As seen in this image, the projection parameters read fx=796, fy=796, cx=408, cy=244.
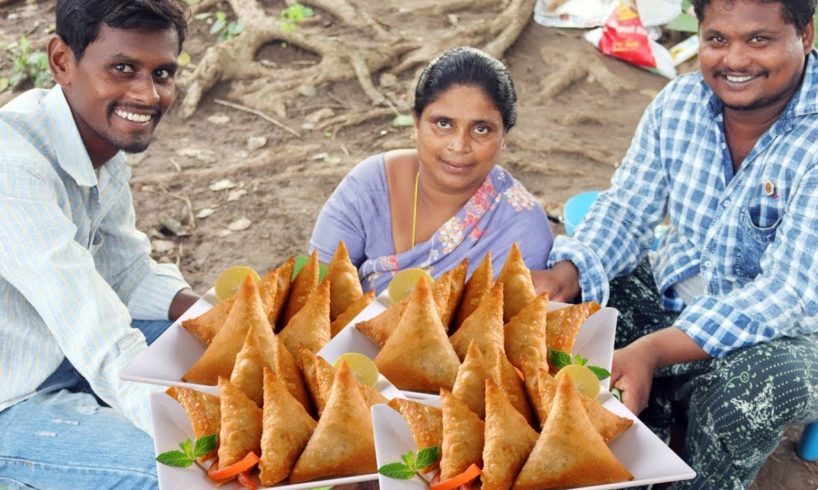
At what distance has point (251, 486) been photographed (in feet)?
5.22

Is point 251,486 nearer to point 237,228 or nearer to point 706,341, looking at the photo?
point 706,341

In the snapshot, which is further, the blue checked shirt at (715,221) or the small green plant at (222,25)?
the small green plant at (222,25)

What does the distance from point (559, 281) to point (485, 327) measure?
0.89m

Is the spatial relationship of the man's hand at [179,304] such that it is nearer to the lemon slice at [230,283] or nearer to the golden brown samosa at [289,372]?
the lemon slice at [230,283]

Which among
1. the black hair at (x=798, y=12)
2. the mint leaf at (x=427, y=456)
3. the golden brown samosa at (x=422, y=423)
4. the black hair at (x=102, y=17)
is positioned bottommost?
the mint leaf at (x=427, y=456)

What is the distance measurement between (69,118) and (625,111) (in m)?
4.96

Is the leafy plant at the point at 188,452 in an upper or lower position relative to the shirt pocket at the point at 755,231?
lower

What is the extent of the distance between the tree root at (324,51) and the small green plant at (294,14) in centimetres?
8

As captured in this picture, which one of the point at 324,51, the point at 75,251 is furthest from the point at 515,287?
the point at 324,51

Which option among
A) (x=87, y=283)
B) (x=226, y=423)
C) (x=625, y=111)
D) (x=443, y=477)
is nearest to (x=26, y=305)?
(x=87, y=283)

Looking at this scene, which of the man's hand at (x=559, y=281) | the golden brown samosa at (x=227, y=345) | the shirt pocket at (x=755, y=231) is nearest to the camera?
the golden brown samosa at (x=227, y=345)

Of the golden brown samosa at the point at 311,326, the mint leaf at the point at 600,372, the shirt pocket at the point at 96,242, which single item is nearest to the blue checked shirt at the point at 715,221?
the mint leaf at the point at 600,372

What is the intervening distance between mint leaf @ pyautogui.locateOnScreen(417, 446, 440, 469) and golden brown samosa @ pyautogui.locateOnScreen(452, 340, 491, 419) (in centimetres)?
16

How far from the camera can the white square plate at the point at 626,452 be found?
156cm
